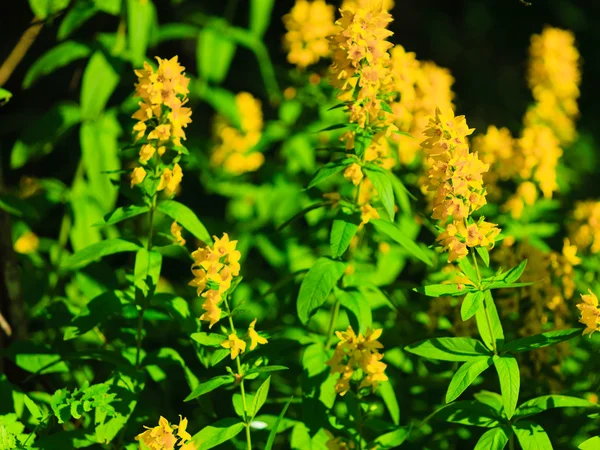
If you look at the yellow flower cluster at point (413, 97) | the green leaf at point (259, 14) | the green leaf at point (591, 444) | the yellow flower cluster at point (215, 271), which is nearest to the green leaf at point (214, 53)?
the green leaf at point (259, 14)

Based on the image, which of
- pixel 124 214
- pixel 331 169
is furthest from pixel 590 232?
pixel 124 214

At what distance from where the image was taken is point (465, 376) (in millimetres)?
1832

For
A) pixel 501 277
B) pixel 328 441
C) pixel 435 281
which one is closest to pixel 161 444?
pixel 328 441

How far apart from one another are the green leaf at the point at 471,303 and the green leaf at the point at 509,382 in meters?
0.14

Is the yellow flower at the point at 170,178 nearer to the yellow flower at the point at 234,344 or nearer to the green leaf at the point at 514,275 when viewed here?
the yellow flower at the point at 234,344

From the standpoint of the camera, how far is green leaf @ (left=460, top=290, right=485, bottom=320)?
1.82 meters

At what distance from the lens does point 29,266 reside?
9.61 feet

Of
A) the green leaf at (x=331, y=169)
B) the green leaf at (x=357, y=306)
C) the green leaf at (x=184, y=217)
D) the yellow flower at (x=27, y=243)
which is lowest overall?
the yellow flower at (x=27, y=243)

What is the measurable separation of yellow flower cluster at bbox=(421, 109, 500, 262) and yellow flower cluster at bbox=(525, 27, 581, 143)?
7.42 ft

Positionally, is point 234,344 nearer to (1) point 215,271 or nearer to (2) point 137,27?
(1) point 215,271

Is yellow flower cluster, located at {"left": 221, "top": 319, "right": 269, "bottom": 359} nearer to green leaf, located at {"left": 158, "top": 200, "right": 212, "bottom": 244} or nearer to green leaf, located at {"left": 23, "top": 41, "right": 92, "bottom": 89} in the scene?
green leaf, located at {"left": 158, "top": 200, "right": 212, "bottom": 244}

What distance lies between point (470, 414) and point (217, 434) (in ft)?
2.04

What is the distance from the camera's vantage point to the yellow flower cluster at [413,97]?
8.48ft

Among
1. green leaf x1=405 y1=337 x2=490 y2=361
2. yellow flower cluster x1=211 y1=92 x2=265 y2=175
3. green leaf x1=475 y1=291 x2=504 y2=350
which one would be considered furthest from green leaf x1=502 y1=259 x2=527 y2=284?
yellow flower cluster x1=211 y1=92 x2=265 y2=175
